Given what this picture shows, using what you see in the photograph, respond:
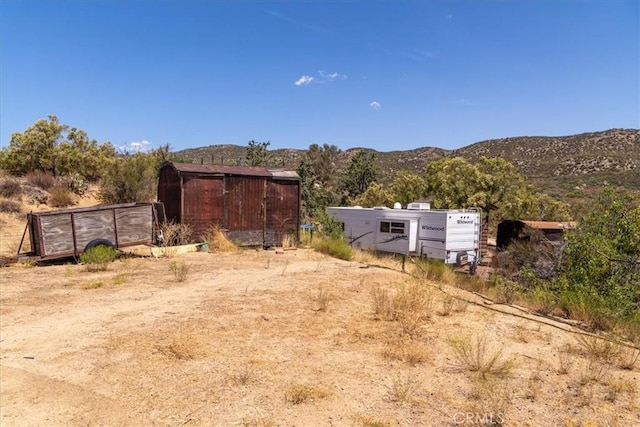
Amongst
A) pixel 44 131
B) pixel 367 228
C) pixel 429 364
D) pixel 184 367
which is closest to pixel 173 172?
pixel 367 228

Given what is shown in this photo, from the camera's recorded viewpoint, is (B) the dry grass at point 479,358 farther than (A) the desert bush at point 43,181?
No

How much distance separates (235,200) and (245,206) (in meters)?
→ 0.44

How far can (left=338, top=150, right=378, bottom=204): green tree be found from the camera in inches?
1508

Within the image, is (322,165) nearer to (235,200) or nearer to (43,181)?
(43,181)

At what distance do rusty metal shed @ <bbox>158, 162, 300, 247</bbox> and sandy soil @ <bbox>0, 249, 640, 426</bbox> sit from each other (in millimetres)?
5681

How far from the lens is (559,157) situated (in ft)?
180

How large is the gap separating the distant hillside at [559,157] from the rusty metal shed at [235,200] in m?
23.0

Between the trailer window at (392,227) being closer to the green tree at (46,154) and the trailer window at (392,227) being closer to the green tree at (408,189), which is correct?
the green tree at (408,189)

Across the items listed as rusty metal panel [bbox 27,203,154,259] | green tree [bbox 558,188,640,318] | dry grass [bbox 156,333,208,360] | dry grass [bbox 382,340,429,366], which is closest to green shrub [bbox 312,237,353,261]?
rusty metal panel [bbox 27,203,154,259]

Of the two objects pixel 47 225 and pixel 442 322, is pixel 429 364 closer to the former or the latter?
pixel 442 322

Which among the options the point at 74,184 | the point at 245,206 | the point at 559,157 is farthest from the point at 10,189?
the point at 559,157

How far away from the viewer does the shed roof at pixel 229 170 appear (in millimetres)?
14875

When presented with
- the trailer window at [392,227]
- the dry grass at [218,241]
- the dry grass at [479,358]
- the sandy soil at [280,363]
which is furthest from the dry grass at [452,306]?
the trailer window at [392,227]

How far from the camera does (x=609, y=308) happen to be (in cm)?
795
